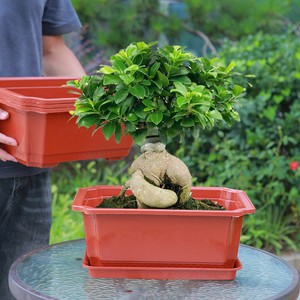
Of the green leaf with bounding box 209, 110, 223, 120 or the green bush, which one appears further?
the green bush

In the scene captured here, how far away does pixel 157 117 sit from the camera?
1120 millimetres

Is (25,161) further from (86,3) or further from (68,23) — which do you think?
(86,3)

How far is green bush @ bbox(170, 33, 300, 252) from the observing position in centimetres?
299

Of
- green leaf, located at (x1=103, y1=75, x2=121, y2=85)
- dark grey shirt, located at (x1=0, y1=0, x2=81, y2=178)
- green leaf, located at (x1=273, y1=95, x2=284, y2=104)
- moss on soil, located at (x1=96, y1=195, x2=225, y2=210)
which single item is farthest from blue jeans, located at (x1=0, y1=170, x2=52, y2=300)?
green leaf, located at (x1=273, y1=95, x2=284, y2=104)

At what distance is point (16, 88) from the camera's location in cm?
156

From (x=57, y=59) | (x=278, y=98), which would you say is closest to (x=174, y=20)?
(x=278, y=98)

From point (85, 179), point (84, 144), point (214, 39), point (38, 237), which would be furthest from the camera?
point (214, 39)

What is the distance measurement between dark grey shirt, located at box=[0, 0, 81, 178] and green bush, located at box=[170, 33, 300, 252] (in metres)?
1.56

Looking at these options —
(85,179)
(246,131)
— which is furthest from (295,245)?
(85,179)

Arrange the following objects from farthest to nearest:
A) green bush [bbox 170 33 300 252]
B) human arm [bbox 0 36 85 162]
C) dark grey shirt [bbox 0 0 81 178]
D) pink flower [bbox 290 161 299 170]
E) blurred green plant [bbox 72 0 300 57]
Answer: blurred green plant [bbox 72 0 300 57] → green bush [bbox 170 33 300 252] → pink flower [bbox 290 161 299 170] → human arm [bbox 0 36 85 162] → dark grey shirt [bbox 0 0 81 178]

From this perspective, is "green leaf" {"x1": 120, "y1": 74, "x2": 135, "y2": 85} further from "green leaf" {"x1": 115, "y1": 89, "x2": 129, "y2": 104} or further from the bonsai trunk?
the bonsai trunk

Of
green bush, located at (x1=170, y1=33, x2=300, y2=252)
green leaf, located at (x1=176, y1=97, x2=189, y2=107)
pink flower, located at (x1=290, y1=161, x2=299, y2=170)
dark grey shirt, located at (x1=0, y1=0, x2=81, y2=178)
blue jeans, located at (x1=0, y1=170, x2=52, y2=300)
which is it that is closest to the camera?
green leaf, located at (x1=176, y1=97, x2=189, y2=107)

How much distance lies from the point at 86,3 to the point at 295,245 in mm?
3068

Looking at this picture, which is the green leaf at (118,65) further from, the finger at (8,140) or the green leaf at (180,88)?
the finger at (8,140)
